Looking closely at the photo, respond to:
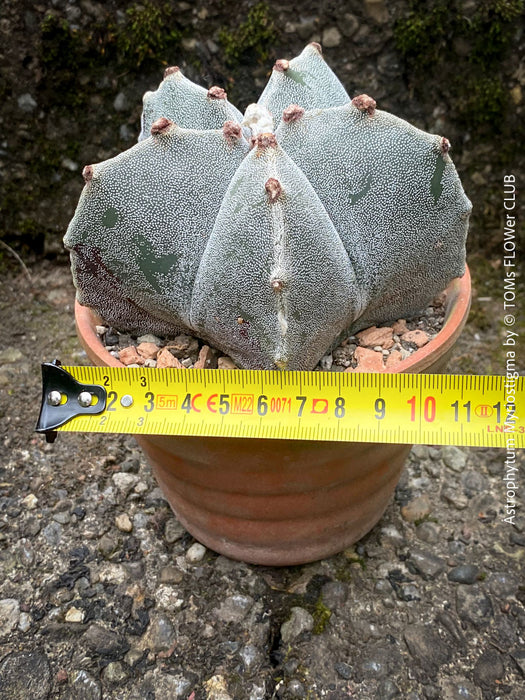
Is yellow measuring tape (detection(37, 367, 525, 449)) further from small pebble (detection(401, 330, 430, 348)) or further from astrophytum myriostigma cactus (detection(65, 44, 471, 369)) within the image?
small pebble (detection(401, 330, 430, 348))

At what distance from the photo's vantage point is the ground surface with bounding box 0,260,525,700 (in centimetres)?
132

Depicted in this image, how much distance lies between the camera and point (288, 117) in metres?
1.16

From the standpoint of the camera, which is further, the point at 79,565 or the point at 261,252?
the point at 79,565

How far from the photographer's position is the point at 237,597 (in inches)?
57.7

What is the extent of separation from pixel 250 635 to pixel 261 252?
0.82 meters

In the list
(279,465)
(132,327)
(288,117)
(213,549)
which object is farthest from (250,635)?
(288,117)

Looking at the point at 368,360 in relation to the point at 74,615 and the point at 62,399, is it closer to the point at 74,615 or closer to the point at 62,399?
the point at 62,399

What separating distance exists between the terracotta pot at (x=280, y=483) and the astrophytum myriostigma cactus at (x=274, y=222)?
0.49 ft

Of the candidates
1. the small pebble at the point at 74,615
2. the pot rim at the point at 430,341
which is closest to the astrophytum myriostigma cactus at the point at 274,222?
the pot rim at the point at 430,341

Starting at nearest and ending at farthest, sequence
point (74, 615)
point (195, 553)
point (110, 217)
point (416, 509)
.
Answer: point (110, 217) → point (74, 615) → point (195, 553) → point (416, 509)

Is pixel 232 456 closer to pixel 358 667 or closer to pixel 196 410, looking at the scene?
pixel 196 410

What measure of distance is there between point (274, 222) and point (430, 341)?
1.35 ft

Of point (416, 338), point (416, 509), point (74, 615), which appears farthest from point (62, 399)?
point (416, 509)

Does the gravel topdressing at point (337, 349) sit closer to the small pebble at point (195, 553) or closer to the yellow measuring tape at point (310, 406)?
the yellow measuring tape at point (310, 406)
